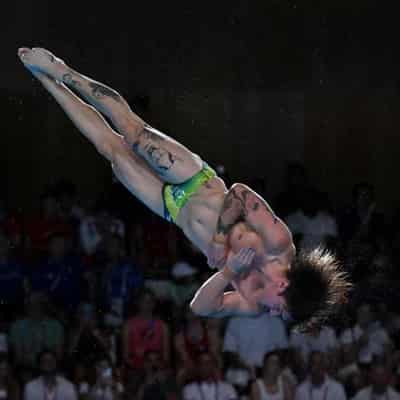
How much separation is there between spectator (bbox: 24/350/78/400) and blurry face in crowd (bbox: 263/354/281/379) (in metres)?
1.28

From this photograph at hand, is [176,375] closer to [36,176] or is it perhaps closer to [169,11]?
[36,176]

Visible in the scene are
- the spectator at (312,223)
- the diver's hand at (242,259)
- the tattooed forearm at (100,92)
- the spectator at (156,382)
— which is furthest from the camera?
the spectator at (312,223)

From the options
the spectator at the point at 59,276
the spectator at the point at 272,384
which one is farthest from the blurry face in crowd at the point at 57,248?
the spectator at the point at 272,384

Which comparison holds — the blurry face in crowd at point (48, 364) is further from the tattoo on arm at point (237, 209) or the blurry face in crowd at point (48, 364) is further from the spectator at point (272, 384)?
the tattoo on arm at point (237, 209)

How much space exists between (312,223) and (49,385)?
243 centimetres

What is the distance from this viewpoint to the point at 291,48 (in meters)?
10.2

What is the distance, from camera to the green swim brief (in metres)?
6.59

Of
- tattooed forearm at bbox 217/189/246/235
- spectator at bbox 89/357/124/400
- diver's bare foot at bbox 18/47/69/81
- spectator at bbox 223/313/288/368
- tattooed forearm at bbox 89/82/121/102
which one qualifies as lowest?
spectator at bbox 89/357/124/400

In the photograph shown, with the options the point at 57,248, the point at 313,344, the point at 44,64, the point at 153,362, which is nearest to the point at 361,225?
the point at 313,344

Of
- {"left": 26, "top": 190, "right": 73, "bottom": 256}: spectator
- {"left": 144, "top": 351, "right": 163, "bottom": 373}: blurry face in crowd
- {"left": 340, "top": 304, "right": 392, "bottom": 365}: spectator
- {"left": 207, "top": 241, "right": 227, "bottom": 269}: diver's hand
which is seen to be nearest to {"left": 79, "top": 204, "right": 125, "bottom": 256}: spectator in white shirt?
{"left": 26, "top": 190, "right": 73, "bottom": 256}: spectator

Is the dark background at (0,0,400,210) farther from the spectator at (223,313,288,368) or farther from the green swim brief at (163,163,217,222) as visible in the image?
the green swim brief at (163,163,217,222)

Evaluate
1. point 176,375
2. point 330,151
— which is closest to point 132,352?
point 176,375

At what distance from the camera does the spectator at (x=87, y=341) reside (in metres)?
8.42

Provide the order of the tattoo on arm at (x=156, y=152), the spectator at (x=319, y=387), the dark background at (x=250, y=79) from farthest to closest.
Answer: the dark background at (x=250, y=79) < the spectator at (x=319, y=387) < the tattoo on arm at (x=156, y=152)
